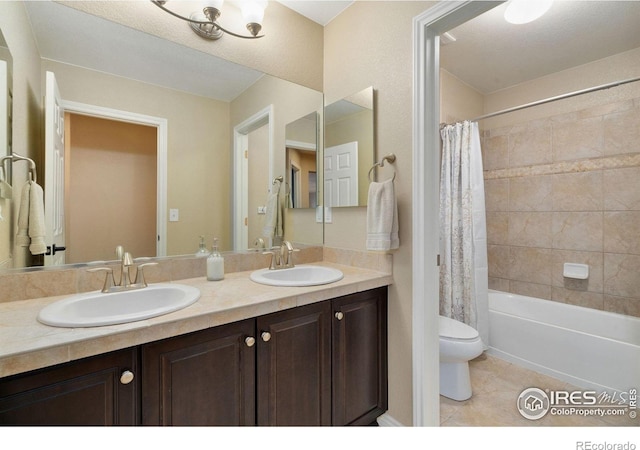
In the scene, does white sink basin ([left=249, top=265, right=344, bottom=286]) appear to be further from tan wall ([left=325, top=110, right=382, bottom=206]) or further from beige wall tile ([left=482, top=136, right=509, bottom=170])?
beige wall tile ([left=482, top=136, right=509, bottom=170])

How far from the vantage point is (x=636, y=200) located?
2.07 m

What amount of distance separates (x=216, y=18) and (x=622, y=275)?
126 inches

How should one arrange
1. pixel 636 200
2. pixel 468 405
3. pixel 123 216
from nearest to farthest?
pixel 123 216 → pixel 468 405 → pixel 636 200

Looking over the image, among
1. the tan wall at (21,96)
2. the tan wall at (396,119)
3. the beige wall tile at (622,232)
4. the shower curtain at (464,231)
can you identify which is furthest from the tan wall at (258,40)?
the beige wall tile at (622,232)

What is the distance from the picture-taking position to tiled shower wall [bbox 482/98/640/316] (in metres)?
2.11

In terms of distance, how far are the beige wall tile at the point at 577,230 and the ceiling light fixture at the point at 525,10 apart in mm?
1552

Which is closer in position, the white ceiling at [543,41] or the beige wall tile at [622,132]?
the white ceiling at [543,41]

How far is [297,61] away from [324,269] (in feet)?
4.50

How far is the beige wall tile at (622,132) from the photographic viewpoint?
6.83 ft

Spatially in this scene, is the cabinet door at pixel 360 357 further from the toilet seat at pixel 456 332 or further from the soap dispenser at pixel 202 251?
the soap dispenser at pixel 202 251

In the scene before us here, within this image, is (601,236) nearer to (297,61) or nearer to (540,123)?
(540,123)

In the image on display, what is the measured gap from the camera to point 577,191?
92.3 inches

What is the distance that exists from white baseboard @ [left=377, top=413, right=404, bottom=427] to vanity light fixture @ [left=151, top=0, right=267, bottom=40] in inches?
85.0

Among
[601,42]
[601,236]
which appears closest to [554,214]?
[601,236]
